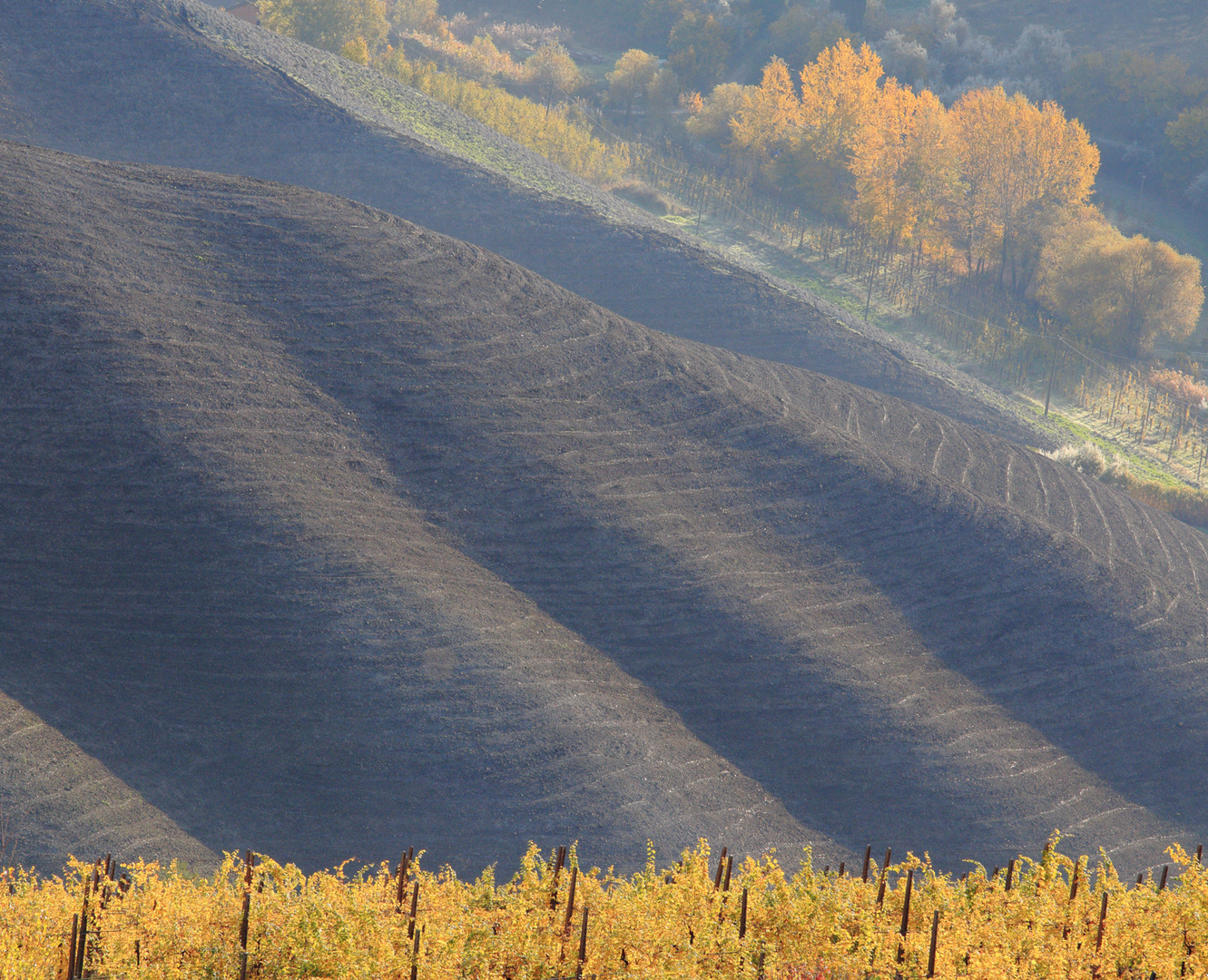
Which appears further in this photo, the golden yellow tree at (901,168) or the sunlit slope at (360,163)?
the golden yellow tree at (901,168)

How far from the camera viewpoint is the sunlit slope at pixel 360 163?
29.2 metres

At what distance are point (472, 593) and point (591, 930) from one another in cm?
727

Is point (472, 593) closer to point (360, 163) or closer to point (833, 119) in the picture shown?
point (360, 163)

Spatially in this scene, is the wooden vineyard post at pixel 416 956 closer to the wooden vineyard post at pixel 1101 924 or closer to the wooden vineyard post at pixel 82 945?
the wooden vineyard post at pixel 82 945

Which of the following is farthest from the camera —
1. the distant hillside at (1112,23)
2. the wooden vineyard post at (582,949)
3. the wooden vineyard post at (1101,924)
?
the distant hillside at (1112,23)

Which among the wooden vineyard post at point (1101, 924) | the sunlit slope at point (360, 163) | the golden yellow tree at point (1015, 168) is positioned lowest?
the wooden vineyard post at point (1101, 924)

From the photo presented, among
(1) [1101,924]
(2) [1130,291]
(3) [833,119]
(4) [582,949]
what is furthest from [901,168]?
(4) [582,949]

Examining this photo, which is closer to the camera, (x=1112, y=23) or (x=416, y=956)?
(x=416, y=956)

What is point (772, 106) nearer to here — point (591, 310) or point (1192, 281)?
point (1192, 281)

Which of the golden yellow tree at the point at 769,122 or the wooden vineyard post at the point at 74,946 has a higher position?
the golden yellow tree at the point at 769,122

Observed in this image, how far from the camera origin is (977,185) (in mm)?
47844

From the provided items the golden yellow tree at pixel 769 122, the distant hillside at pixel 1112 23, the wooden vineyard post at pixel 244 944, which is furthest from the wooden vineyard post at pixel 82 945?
the distant hillside at pixel 1112 23

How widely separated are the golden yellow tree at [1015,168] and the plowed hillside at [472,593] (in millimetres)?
33567

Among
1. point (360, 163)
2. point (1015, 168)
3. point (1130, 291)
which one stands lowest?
point (360, 163)
